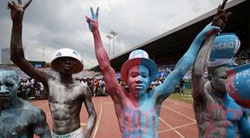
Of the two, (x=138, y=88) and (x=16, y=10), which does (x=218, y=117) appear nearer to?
(x=138, y=88)

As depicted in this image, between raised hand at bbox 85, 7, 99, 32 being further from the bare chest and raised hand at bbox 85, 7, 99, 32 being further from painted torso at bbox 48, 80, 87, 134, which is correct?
the bare chest

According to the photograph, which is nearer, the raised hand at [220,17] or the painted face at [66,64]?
the raised hand at [220,17]

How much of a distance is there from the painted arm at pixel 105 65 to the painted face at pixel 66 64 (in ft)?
1.59

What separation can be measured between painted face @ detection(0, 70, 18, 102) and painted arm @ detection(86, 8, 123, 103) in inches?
31.0

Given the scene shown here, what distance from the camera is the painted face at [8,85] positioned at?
167 cm

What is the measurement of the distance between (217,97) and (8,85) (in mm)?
1992

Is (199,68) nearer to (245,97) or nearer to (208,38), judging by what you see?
(208,38)

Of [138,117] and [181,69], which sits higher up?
[181,69]

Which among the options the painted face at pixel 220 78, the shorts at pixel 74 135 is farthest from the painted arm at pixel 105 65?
the painted face at pixel 220 78

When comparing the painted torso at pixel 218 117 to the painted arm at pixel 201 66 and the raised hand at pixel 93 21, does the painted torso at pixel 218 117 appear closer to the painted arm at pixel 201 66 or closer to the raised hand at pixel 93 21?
the painted arm at pixel 201 66

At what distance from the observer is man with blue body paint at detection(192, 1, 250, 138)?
83.7 inches

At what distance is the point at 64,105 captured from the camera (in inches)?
95.3

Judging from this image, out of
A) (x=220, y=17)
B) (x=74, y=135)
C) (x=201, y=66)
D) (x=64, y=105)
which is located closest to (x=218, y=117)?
(x=201, y=66)

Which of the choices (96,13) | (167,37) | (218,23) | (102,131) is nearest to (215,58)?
(218,23)
